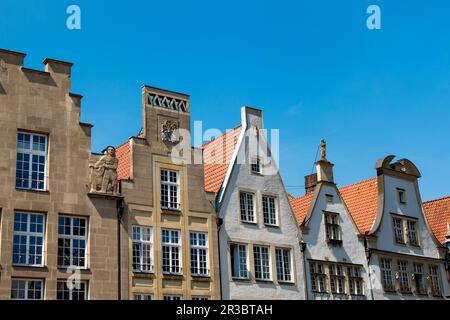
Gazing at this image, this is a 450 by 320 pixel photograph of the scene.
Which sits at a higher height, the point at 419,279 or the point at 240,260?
the point at 240,260

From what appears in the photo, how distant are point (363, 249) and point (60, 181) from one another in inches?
655

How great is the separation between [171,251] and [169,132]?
5.21 metres

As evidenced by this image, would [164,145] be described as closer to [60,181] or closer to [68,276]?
[60,181]

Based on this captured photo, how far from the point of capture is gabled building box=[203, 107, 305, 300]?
107 feet

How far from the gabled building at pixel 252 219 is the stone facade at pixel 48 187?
18.5ft

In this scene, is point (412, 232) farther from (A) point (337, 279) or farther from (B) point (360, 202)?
(A) point (337, 279)

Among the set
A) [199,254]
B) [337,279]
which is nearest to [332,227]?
[337,279]

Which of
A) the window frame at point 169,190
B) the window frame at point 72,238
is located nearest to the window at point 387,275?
the window frame at point 169,190

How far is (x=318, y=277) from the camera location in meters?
35.6

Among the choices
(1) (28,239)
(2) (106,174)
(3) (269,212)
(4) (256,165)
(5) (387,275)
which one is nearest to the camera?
(1) (28,239)

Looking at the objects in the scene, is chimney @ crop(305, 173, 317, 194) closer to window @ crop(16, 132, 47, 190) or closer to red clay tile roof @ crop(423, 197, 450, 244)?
red clay tile roof @ crop(423, 197, 450, 244)

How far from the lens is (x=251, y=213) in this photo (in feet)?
112

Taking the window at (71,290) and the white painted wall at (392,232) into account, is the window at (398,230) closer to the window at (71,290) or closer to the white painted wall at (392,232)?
the white painted wall at (392,232)
